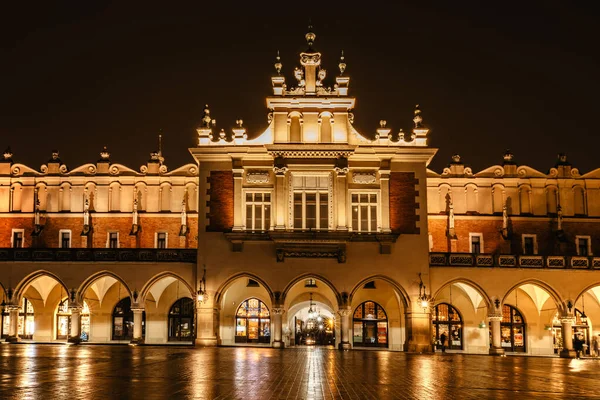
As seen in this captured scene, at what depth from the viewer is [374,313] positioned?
45.3m

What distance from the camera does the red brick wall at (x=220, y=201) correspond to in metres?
41.0

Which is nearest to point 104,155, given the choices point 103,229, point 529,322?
point 103,229

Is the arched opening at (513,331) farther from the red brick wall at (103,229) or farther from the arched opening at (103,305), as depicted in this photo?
the arched opening at (103,305)

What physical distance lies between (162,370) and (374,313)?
25.1 meters

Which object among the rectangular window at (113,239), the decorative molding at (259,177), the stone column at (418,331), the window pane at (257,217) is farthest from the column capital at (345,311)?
the rectangular window at (113,239)

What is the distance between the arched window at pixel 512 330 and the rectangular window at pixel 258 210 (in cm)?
1634

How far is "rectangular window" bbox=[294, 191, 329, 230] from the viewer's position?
4072 centimetres

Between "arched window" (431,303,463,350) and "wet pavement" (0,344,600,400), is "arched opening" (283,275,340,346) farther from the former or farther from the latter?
"wet pavement" (0,344,600,400)

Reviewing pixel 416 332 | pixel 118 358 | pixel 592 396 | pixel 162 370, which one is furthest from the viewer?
pixel 416 332

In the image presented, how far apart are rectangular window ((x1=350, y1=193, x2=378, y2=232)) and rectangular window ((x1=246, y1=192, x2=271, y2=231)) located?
15.8 feet

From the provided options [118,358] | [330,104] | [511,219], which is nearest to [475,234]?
[511,219]

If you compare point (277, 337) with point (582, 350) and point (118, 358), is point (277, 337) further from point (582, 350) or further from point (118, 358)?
point (582, 350)

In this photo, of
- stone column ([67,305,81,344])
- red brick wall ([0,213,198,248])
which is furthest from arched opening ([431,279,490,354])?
stone column ([67,305,81,344])

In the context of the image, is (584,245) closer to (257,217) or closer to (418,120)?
(418,120)
